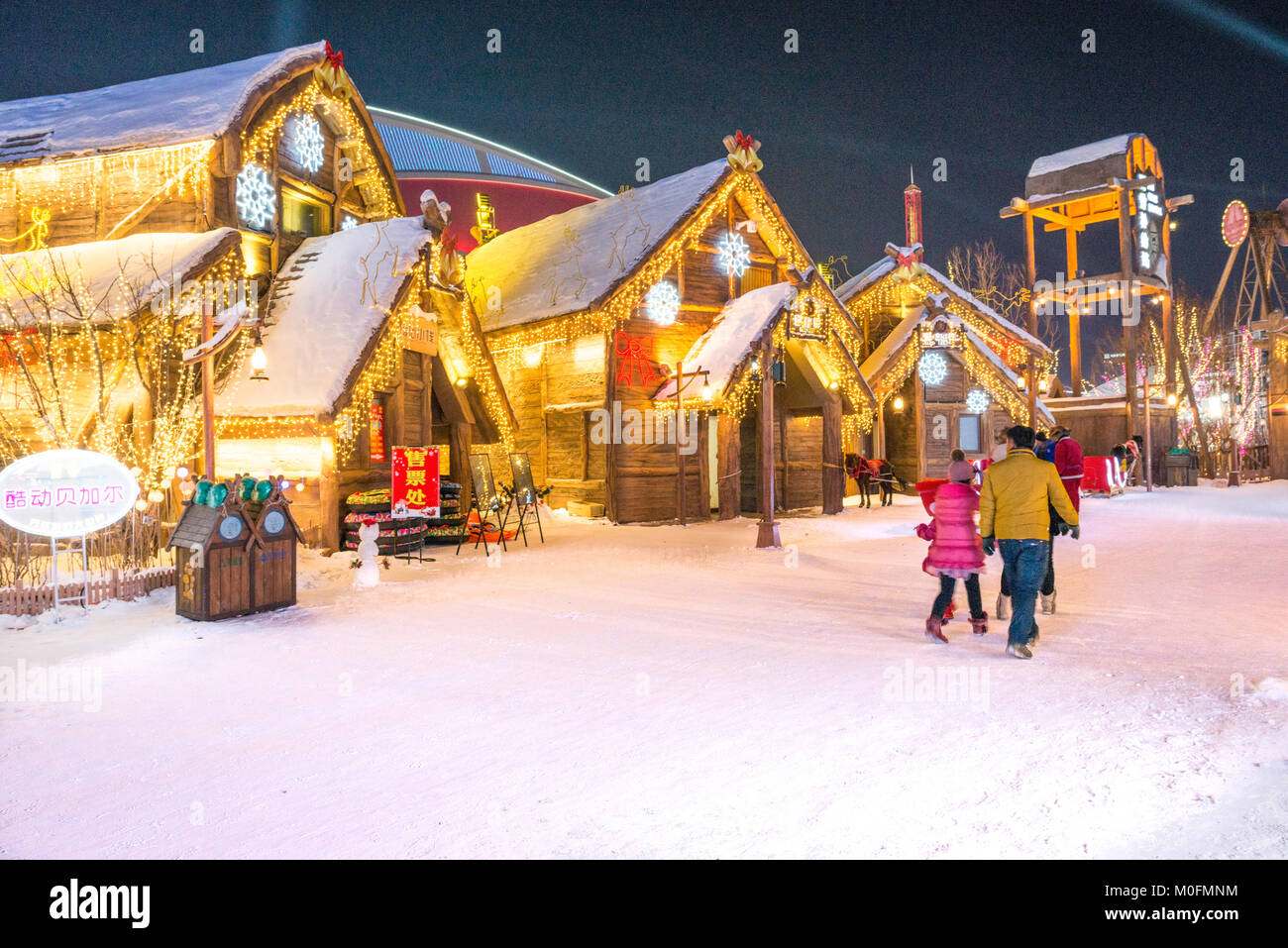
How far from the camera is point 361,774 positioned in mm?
4355

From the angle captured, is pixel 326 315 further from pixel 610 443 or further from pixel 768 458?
pixel 768 458

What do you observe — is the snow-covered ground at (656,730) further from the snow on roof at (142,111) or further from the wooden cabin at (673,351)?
the snow on roof at (142,111)

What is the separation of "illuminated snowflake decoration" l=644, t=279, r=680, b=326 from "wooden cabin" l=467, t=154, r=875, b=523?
0.12 feet

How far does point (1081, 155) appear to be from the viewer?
3180 centimetres

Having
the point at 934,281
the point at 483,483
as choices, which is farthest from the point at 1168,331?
the point at 483,483

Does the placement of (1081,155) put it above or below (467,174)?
below

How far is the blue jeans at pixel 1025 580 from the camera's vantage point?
21.5ft

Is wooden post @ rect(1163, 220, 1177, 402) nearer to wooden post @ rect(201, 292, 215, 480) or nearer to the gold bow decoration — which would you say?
the gold bow decoration

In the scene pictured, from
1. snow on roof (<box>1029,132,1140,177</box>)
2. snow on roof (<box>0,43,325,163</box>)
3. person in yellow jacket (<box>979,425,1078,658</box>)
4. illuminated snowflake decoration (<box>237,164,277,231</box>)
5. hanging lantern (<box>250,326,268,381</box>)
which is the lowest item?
person in yellow jacket (<box>979,425,1078,658</box>)

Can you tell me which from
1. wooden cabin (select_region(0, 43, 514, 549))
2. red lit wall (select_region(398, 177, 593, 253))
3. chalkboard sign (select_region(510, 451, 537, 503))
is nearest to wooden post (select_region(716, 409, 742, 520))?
wooden cabin (select_region(0, 43, 514, 549))

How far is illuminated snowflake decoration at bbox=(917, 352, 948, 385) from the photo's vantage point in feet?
83.5

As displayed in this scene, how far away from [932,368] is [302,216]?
18937mm
